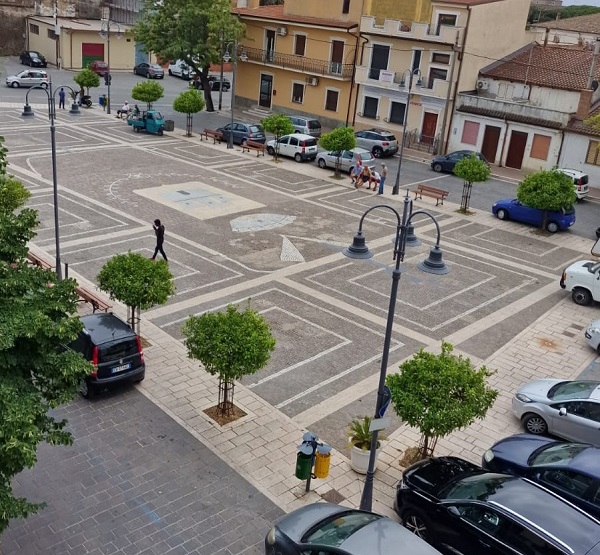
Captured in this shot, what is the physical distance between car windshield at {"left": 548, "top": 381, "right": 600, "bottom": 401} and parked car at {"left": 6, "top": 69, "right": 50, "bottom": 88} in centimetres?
4441

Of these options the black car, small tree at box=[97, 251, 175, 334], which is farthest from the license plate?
the black car

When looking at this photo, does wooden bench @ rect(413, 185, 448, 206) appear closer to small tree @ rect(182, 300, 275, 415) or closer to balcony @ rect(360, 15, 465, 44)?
balcony @ rect(360, 15, 465, 44)


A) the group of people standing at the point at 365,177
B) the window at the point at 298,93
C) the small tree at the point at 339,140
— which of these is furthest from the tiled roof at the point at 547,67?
the group of people standing at the point at 365,177

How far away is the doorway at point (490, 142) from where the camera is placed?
38.2m

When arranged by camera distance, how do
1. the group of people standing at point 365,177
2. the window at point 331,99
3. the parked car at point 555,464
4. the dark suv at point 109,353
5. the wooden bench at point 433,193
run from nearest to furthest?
the parked car at point 555,464 < the dark suv at point 109,353 < the wooden bench at point 433,193 < the group of people standing at point 365,177 < the window at point 331,99

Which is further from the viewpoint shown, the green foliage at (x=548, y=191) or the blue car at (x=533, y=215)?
the blue car at (x=533, y=215)

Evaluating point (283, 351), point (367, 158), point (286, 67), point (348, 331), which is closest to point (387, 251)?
point (348, 331)

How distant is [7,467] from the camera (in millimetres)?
7758

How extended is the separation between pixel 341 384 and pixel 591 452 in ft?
17.6

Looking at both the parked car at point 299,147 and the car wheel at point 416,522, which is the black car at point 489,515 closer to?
the car wheel at point 416,522

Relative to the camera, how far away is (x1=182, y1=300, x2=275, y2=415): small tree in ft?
39.8

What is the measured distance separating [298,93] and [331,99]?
2852mm

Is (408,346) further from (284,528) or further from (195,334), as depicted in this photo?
(284,528)

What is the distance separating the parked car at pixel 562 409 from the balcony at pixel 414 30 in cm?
2796
